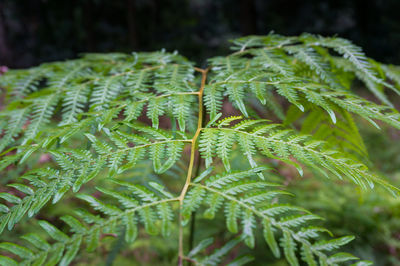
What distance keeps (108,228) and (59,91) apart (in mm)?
779

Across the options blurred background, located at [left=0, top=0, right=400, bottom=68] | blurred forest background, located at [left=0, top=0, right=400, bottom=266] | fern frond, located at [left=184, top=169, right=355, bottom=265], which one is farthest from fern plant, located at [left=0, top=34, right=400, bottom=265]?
blurred background, located at [left=0, top=0, right=400, bottom=68]

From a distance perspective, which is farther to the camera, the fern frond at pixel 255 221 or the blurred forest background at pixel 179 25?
the blurred forest background at pixel 179 25

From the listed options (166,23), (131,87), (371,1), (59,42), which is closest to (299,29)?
(371,1)

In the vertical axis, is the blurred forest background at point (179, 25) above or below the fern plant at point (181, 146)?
below

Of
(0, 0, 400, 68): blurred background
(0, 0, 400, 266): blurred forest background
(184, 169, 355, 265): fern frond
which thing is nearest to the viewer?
(184, 169, 355, 265): fern frond

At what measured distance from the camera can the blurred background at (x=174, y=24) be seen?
882cm

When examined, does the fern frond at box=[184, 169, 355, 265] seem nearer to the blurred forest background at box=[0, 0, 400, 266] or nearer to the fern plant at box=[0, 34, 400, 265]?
the fern plant at box=[0, 34, 400, 265]

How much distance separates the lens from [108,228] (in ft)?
1.79

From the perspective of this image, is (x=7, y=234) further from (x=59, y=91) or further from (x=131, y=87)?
(x=131, y=87)

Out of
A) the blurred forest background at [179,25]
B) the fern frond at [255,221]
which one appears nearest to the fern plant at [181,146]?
the fern frond at [255,221]

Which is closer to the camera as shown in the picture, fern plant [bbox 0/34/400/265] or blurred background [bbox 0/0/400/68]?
fern plant [bbox 0/34/400/265]

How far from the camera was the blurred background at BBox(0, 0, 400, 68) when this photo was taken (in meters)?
8.82

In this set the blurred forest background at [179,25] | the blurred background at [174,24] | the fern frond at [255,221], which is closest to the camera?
→ the fern frond at [255,221]

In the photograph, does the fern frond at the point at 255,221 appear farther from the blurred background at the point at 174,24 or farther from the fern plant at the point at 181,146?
the blurred background at the point at 174,24
